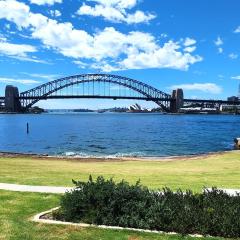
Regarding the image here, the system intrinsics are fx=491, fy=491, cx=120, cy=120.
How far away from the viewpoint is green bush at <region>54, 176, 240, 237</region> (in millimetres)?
9391

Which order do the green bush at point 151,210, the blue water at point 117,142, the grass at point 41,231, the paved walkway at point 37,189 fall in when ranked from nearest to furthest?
1. the grass at point 41,231
2. the green bush at point 151,210
3. the paved walkway at point 37,189
4. the blue water at point 117,142

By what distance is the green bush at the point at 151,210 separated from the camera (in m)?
9.39

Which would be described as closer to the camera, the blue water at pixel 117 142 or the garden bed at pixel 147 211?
the garden bed at pixel 147 211

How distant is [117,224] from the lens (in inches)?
392

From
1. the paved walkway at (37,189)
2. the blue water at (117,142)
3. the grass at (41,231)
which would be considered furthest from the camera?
the blue water at (117,142)

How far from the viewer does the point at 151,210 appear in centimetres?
990

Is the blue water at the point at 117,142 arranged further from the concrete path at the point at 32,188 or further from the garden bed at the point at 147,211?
the garden bed at the point at 147,211

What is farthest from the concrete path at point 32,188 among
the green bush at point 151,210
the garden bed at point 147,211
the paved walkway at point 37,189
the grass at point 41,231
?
the green bush at point 151,210

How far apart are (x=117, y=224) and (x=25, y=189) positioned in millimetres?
5176

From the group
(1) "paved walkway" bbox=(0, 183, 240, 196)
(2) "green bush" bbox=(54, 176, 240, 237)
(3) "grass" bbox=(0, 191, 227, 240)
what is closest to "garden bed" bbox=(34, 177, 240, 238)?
(2) "green bush" bbox=(54, 176, 240, 237)

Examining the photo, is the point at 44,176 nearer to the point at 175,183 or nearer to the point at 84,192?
the point at 175,183

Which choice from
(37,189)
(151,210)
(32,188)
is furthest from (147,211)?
(32,188)

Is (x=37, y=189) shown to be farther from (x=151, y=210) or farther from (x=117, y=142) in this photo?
(x=117, y=142)

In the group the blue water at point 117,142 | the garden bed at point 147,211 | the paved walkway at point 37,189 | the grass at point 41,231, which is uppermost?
the garden bed at point 147,211
